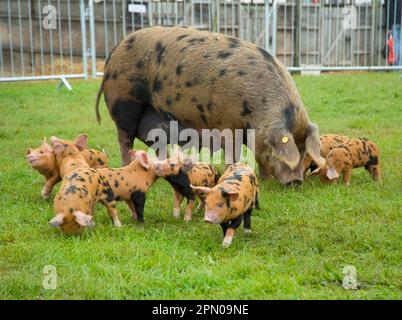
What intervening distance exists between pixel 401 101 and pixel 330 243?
266 inches

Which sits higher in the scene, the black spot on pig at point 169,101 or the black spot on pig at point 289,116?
the black spot on pig at point 169,101

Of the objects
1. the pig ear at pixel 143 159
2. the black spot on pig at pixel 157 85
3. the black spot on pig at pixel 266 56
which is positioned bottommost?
the pig ear at pixel 143 159

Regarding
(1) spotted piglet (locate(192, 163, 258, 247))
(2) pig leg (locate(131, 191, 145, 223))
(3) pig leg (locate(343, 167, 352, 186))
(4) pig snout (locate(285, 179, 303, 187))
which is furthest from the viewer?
(3) pig leg (locate(343, 167, 352, 186))

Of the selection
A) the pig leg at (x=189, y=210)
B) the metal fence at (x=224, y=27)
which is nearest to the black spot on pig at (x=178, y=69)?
the pig leg at (x=189, y=210)

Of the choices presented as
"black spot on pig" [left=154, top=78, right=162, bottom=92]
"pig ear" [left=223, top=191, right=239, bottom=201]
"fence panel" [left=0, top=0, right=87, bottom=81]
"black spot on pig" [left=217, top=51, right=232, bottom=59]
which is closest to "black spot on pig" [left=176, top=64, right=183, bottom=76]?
"black spot on pig" [left=154, top=78, right=162, bottom=92]

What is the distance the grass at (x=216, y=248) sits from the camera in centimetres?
412

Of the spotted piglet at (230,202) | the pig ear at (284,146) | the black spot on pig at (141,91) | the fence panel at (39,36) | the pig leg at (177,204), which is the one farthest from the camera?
the fence panel at (39,36)

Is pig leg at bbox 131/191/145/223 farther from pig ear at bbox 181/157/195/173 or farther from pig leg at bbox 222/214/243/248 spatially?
pig leg at bbox 222/214/243/248

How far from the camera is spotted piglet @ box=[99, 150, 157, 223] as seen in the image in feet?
17.9

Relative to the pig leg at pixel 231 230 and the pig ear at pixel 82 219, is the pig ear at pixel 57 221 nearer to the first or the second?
the pig ear at pixel 82 219

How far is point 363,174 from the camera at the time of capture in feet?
23.5

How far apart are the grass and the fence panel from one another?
8.56 metres

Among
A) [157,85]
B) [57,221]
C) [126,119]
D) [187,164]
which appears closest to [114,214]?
[57,221]
